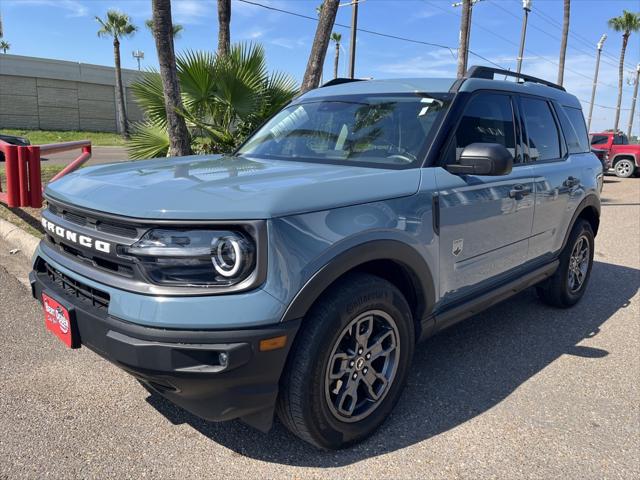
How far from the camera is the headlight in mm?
2094

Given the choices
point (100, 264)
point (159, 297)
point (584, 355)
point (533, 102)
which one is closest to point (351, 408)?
point (159, 297)

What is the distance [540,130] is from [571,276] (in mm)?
1491

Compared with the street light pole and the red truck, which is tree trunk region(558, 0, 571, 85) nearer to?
the red truck

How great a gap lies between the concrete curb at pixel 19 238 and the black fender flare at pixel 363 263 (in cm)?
445

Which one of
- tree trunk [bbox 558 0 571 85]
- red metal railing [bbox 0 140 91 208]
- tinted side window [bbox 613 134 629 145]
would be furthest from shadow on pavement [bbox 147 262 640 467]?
tree trunk [bbox 558 0 571 85]

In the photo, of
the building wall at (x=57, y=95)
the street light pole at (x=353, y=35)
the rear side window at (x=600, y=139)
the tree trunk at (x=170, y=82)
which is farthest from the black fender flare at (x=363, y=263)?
the building wall at (x=57, y=95)

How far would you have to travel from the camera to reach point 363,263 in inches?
101

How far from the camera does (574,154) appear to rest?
15.4 feet

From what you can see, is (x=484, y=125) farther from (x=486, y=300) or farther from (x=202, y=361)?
(x=202, y=361)

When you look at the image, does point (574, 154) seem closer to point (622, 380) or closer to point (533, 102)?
point (533, 102)

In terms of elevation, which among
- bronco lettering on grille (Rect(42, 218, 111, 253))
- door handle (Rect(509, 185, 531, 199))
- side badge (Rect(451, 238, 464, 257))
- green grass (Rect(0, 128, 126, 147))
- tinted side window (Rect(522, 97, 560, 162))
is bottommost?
green grass (Rect(0, 128, 126, 147))

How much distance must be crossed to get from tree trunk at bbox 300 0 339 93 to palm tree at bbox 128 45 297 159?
1023mm

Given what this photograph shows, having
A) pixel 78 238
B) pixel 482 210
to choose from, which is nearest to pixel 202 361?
pixel 78 238

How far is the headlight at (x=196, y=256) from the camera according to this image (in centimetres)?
209
